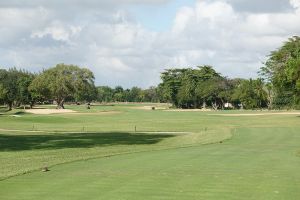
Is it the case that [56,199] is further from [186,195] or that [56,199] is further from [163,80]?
[163,80]

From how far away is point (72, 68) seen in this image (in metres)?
149

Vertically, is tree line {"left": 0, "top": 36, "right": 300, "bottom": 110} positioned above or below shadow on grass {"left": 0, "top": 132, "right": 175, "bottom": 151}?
above

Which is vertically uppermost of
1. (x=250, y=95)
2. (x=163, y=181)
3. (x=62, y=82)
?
(x=62, y=82)

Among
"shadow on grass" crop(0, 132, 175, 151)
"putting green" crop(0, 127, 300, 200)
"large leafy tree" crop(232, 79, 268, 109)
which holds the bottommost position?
"shadow on grass" crop(0, 132, 175, 151)

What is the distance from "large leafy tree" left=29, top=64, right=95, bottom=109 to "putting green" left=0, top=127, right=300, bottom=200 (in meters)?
127

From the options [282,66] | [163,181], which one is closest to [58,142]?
[163,181]

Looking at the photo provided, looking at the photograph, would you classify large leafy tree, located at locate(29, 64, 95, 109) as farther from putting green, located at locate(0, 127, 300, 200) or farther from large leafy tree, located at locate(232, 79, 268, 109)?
putting green, located at locate(0, 127, 300, 200)

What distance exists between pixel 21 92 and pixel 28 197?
479 ft

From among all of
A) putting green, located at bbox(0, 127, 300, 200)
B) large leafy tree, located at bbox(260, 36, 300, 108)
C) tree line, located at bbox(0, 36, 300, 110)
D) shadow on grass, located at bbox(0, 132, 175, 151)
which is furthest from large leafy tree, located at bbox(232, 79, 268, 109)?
putting green, located at bbox(0, 127, 300, 200)

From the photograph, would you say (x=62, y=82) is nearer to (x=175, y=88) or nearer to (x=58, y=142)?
(x=175, y=88)

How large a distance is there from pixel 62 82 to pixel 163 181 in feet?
436

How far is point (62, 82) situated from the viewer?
144375 mm

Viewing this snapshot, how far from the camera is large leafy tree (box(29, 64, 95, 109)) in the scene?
143850 mm

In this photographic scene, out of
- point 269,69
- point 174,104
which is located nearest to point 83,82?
point 174,104
